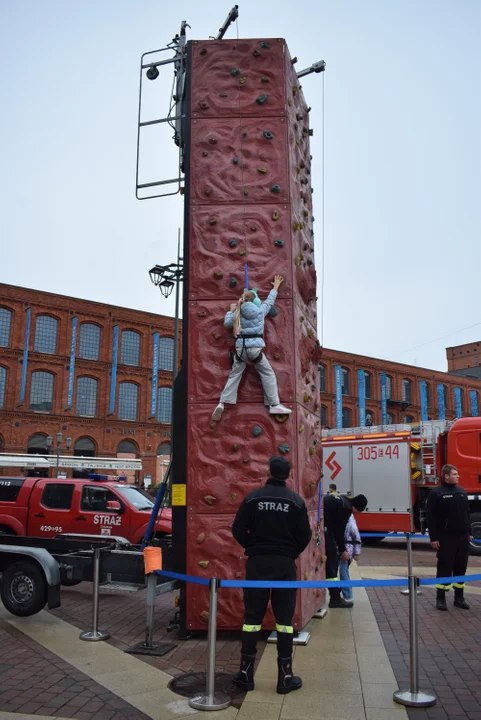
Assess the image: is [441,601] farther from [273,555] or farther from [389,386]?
[389,386]

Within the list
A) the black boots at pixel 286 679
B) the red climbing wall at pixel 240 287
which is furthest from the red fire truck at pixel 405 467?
the black boots at pixel 286 679

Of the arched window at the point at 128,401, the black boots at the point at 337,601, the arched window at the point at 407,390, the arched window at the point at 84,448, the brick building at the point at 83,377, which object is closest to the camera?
the black boots at the point at 337,601

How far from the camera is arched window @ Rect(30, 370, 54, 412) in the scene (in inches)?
1577

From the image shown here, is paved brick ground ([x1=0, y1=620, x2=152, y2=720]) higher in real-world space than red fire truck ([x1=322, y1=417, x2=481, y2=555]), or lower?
lower

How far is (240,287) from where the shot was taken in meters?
8.09

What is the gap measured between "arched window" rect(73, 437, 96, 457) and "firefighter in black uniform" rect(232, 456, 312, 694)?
1458 inches

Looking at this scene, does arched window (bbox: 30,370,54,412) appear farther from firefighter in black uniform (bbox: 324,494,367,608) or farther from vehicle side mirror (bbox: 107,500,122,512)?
firefighter in black uniform (bbox: 324,494,367,608)

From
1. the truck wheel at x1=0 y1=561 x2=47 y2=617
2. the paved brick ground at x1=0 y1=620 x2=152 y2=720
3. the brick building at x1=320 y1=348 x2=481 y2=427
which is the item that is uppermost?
the brick building at x1=320 y1=348 x2=481 y2=427

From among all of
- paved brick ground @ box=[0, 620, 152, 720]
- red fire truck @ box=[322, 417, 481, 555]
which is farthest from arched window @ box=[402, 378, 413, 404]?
paved brick ground @ box=[0, 620, 152, 720]

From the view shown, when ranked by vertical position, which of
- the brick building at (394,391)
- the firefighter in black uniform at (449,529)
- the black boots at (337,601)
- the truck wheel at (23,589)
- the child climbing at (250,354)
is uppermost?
the brick building at (394,391)

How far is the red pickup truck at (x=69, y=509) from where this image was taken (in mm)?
→ 12961

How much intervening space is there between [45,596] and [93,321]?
119ft

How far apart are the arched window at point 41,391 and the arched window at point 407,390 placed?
32899mm

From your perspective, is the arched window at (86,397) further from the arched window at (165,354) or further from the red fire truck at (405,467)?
the red fire truck at (405,467)
